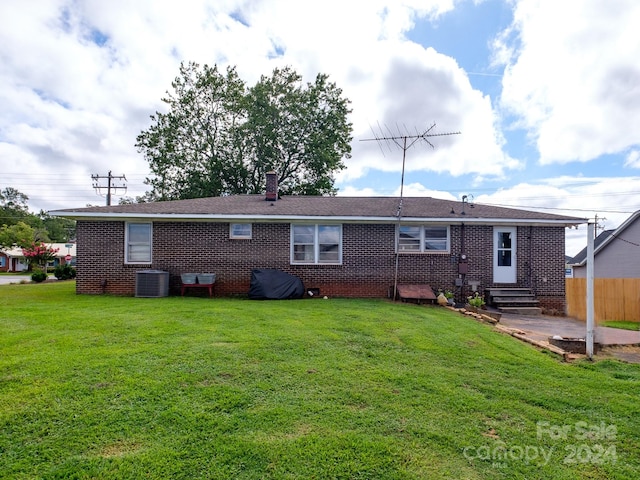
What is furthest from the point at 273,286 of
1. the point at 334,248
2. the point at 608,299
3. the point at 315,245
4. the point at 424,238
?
the point at 608,299

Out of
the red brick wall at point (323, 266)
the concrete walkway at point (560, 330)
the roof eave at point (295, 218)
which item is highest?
the roof eave at point (295, 218)

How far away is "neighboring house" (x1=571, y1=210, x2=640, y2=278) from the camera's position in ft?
68.8

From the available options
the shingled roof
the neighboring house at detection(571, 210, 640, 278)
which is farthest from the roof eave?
the neighboring house at detection(571, 210, 640, 278)

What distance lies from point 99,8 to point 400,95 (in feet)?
35.0

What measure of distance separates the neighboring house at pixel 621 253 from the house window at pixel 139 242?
2254 centimetres

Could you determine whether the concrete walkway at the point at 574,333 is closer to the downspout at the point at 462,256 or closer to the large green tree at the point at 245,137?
the downspout at the point at 462,256

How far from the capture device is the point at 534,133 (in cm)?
1391

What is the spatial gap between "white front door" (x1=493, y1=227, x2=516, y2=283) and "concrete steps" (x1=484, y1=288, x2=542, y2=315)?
415 millimetres

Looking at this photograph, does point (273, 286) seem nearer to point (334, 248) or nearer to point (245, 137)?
point (334, 248)

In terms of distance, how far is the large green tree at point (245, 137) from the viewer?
2708 centimetres

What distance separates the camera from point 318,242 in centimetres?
1197

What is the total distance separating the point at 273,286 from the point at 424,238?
17.6ft

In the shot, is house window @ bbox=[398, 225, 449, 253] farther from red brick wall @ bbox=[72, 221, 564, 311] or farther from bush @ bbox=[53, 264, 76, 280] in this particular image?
bush @ bbox=[53, 264, 76, 280]

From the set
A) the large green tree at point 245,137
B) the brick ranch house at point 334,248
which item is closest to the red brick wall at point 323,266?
the brick ranch house at point 334,248
